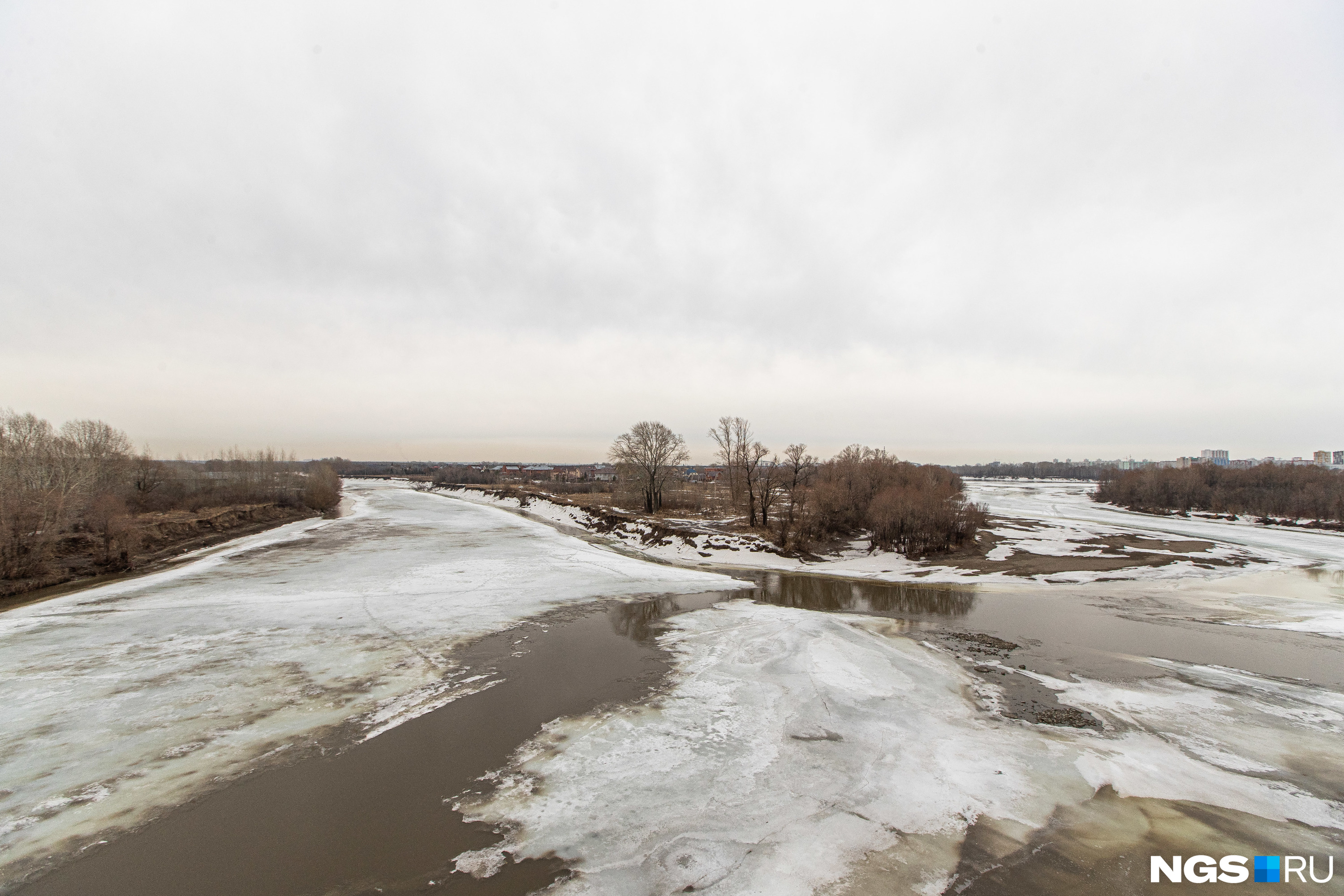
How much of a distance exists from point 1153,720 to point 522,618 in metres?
13.1

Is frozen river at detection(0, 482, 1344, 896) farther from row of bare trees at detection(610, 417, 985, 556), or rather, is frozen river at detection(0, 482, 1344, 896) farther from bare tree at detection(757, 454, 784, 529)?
bare tree at detection(757, 454, 784, 529)

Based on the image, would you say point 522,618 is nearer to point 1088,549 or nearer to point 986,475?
point 1088,549

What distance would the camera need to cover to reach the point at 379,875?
4.62 meters

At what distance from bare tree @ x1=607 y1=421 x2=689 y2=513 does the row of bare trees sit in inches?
2.8

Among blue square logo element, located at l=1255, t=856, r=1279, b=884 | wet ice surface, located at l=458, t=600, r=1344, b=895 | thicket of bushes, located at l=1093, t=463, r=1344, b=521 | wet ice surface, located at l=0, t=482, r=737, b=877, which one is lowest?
wet ice surface, located at l=0, t=482, r=737, b=877

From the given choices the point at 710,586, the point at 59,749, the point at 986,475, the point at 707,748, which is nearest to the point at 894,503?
the point at 710,586

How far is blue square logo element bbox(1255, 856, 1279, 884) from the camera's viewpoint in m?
4.60

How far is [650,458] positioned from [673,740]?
137 ft

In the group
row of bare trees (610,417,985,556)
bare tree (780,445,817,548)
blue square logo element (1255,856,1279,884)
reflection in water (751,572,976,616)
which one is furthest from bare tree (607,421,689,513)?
blue square logo element (1255,856,1279,884)

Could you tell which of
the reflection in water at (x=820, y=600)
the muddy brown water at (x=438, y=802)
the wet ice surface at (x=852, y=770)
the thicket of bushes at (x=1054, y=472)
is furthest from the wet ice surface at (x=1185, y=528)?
the thicket of bushes at (x=1054, y=472)

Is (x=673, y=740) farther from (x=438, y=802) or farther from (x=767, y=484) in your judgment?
(x=767, y=484)

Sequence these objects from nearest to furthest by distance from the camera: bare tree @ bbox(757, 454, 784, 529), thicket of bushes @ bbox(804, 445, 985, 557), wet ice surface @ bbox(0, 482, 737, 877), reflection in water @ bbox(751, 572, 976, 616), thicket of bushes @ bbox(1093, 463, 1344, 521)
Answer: wet ice surface @ bbox(0, 482, 737, 877), reflection in water @ bbox(751, 572, 976, 616), thicket of bushes @ bbox(804, 445, 985, 557), bare tree @ bbox(757, 454, 784, 529), thicket of bushes @ bbox(1093, 463, 1344, 521)

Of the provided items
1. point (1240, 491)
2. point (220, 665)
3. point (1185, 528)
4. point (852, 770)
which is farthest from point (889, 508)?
point (1240, 491)

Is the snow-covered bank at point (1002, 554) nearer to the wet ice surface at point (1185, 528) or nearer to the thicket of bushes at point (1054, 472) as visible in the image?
the wet ice surface at point (1185, 528)
